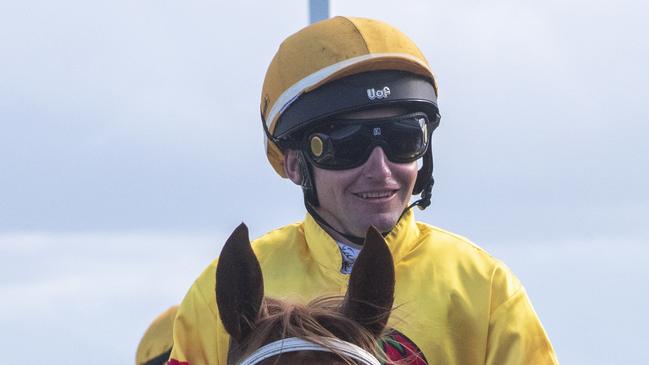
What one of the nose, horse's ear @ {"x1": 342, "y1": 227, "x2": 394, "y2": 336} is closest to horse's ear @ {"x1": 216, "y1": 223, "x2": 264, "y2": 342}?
horse's ear @ {"x1": 342, "y1": 227, "x2": 394, "y2": 336}

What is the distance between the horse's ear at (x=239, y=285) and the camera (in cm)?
351

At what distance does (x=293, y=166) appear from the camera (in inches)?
201

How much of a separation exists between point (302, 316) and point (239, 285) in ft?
0.65

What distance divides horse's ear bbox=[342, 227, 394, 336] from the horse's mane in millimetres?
30

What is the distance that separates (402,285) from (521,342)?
1.59ft

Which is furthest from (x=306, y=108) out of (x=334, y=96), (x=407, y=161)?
(x=407, y=161)

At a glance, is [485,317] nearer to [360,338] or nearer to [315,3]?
[360,338]

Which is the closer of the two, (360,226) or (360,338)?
(360,338)

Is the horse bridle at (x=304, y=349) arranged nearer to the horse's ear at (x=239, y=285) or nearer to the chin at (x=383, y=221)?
the horse's ear at (x=239, y=285)

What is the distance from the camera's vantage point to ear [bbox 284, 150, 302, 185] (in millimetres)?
5082

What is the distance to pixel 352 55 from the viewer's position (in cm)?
488

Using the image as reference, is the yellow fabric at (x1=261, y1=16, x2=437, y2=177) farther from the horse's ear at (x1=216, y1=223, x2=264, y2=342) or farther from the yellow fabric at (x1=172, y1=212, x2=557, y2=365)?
the horse's ear at (x1=216, y1=223, x2=264, y2=342)

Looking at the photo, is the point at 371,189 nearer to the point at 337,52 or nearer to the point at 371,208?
the point at 371,208

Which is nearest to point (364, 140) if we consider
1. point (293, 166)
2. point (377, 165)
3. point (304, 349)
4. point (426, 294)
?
point (377, 165)
